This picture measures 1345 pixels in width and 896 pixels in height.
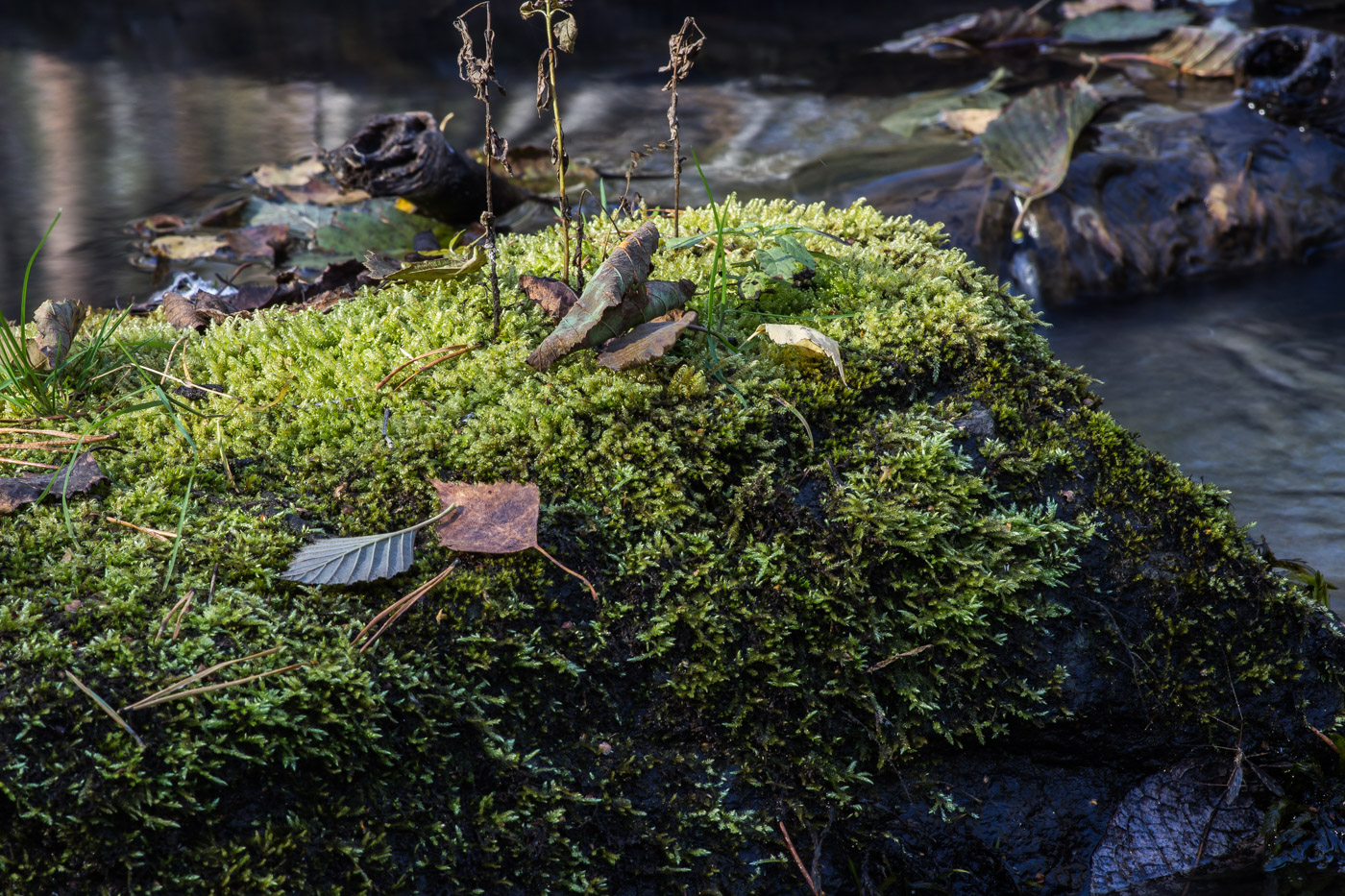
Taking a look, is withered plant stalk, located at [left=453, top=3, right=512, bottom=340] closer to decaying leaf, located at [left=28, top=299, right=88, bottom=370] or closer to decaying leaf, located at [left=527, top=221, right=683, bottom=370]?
decaying leaf, located at [left=527, top=221, right=683, bottom=370]

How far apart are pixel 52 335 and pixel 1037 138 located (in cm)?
568

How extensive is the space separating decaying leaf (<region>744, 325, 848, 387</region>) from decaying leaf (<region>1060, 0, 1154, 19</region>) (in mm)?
11584

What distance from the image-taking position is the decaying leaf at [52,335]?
2.34 metres

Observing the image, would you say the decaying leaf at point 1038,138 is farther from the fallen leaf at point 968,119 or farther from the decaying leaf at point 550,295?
the decaying leaf at point 550,295

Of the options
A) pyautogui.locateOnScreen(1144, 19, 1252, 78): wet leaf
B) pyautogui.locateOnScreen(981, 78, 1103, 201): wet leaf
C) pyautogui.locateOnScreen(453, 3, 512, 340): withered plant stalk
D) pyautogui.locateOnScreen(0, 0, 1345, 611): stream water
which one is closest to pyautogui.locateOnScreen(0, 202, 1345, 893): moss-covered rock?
pyautogui.locateOnScreen(453, 3, 512, 340): withered plant stalk

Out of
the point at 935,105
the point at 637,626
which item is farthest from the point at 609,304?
the point at 935,105

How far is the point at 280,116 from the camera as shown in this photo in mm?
8766

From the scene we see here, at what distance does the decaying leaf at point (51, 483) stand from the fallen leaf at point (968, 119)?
7112 mm

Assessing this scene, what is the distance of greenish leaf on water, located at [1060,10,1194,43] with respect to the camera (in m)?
10.1

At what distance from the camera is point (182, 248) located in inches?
223

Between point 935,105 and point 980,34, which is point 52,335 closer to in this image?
point 935,105

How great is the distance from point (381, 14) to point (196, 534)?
13.5 meters

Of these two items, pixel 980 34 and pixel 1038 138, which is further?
pixel 980 34

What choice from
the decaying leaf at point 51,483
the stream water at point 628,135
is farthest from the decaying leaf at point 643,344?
the stream water at point 628,135
